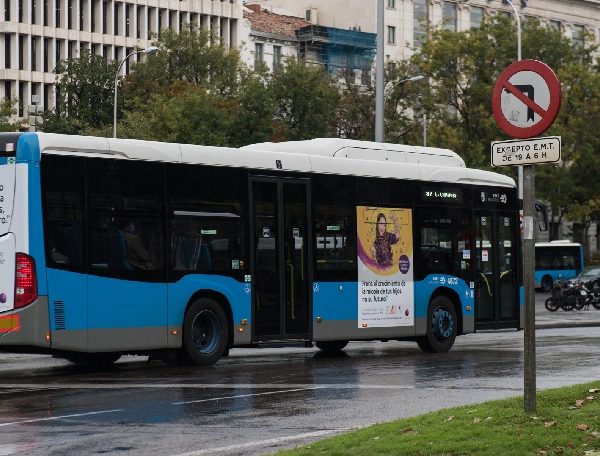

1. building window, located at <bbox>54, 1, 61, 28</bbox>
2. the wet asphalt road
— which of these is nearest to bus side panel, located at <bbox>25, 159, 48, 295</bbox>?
the wet asphalt road

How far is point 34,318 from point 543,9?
109 m

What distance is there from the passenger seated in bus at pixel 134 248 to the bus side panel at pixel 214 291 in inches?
23.8

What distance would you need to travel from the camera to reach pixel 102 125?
230 ft

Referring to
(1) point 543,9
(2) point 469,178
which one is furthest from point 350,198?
(1) point 543,9

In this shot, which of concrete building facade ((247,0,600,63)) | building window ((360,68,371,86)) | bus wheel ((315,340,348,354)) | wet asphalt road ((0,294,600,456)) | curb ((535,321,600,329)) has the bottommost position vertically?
curb ((535,321,600,329))

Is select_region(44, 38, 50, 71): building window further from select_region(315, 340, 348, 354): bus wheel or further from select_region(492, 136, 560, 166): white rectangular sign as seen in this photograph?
select_region(492, 136, 560, 166): white rectangular sign

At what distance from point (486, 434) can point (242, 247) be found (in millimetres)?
10328

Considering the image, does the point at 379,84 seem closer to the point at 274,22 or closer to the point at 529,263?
the point at 529,263

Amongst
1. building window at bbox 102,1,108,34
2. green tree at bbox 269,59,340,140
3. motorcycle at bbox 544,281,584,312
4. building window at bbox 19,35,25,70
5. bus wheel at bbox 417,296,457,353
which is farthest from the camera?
building window at bbox 102,1,108,34

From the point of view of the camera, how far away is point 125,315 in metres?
19.0

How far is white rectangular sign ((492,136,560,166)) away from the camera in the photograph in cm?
1121

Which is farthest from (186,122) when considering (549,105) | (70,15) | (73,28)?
(549,105)

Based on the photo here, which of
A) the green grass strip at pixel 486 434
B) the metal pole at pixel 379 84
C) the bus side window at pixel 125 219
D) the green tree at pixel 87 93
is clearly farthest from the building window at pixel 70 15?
the green grass strip at pixel 486 434

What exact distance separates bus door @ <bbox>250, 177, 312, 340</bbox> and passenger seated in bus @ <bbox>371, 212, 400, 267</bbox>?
5.33ft
